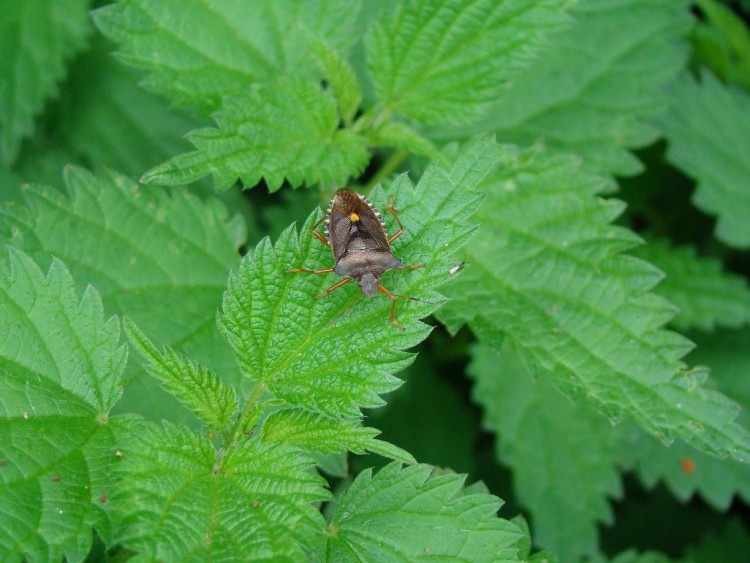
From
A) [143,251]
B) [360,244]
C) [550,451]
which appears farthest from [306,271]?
[550,451]

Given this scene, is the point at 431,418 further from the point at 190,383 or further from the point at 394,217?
the point at 190,383

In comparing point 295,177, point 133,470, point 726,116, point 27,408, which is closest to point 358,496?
point 133,470

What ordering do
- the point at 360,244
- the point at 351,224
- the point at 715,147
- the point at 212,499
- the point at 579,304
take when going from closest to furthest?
1. the point at 212,499
2. the point at 360,244
3. the point at 351,224
4. the point at 579,304
5. the point at 715,147

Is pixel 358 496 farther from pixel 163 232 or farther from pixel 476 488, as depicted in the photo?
pixel 163 232

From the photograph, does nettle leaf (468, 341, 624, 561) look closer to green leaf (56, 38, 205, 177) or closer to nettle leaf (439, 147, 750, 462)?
nettle leaf (439, 147, 750, 462)

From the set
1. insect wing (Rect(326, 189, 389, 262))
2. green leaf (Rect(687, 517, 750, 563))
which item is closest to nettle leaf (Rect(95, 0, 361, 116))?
insect wing (Rect(326, 189, 389, 262))

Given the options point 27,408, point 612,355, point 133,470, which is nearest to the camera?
point 133,470
